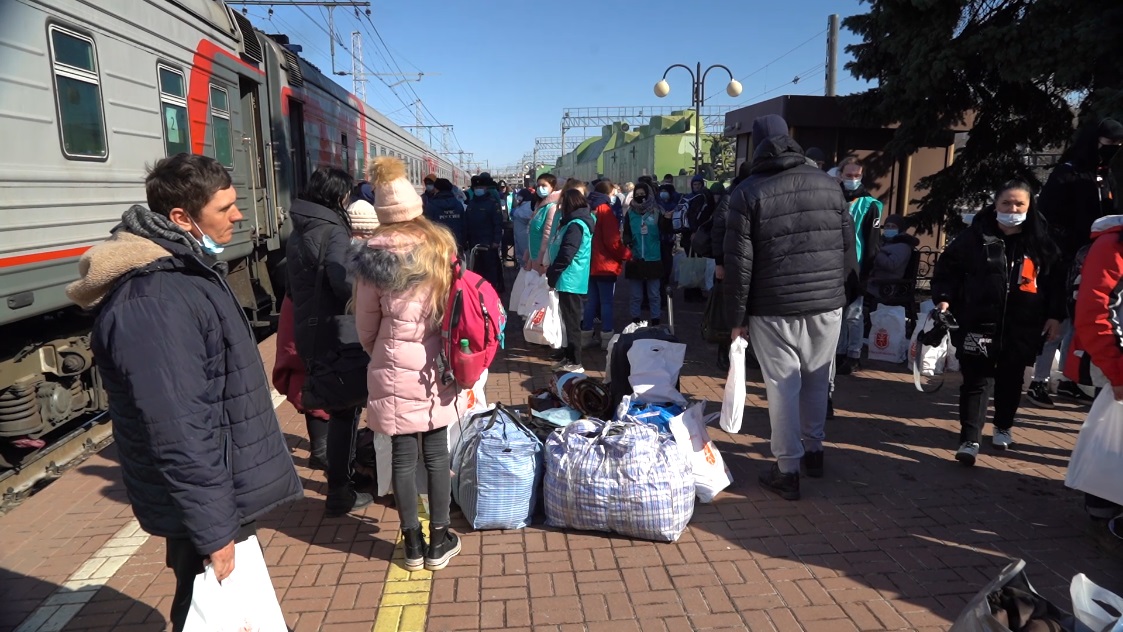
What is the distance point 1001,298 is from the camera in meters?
4.41

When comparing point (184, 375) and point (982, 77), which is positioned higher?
point (982, 77)

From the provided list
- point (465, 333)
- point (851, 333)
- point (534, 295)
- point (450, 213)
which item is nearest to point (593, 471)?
point (465, 333)

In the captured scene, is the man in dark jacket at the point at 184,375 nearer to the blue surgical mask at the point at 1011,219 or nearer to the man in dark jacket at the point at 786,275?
the man in dark jacket at the point at 786,275

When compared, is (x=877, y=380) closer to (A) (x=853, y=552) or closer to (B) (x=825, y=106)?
(A) (x=853, y=552)

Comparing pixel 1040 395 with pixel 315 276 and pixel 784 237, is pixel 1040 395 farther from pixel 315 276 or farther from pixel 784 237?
pixel 315 276

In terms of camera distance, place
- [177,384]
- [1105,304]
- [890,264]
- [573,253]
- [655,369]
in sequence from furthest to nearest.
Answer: [890,264] → [573,253] → [655,369] → [1105,304] → [177,384]

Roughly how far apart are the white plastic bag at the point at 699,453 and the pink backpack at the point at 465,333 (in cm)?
127

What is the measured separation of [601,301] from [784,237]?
3894mm

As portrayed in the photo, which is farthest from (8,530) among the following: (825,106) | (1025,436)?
(825,106)

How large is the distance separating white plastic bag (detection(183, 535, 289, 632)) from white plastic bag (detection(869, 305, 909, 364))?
627 centimetres

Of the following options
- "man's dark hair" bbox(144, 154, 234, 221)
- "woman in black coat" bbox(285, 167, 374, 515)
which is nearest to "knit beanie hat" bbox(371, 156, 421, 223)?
"woman in black coat" bbox(285, 167, 374, 515)

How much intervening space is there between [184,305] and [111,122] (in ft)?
12.9

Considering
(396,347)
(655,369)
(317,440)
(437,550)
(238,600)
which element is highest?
(396,347)

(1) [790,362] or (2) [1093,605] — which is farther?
(1) [790,362]
